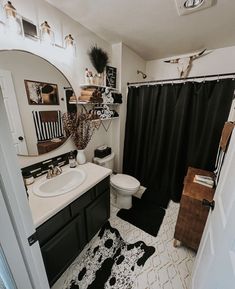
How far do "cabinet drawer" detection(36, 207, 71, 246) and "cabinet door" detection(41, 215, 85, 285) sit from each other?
42 mm

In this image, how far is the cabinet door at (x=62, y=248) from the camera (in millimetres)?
1063

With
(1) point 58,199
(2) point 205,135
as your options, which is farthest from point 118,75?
(1) point 58,199

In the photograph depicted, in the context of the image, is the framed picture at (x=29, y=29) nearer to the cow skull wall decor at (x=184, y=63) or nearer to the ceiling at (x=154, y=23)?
the ceiling at (x=154, y=23)

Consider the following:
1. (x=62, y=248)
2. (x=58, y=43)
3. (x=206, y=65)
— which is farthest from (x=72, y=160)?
(x=206, y=65)

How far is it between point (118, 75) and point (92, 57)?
49 centimetres

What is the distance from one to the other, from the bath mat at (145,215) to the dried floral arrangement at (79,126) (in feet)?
3.72

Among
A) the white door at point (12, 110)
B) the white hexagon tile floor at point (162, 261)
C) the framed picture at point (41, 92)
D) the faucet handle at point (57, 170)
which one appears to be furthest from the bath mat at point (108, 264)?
the framed picture at point (41, 92)

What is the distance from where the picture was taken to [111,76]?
2014mm

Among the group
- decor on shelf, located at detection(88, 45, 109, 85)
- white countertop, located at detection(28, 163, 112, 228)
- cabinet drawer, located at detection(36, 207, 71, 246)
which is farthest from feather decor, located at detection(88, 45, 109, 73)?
cabinet drawer, located at detection(36, 207, 71, 246)

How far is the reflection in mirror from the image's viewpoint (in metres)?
1.16

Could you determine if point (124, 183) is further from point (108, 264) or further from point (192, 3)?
point (192, 3)

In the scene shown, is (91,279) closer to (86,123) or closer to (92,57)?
(86,123)

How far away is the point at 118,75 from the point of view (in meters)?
2.15

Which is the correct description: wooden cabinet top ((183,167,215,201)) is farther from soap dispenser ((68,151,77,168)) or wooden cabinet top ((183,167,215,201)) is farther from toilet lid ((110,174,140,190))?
soap dispenser ((68,151,77,168))
